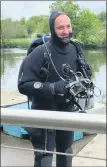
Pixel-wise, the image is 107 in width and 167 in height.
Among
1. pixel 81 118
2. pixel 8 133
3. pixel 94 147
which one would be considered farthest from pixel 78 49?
pixel 8 133

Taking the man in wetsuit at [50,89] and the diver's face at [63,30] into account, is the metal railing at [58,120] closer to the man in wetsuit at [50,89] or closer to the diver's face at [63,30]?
the man in wetsuit at [50,89]

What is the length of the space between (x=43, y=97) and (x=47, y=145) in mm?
199

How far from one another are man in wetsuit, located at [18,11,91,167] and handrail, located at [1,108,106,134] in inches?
27.6

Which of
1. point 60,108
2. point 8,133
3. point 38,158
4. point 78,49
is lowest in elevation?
point 8,133

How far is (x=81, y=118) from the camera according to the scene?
2.09 ft

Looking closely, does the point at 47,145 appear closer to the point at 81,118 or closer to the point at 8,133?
the point at 81,118

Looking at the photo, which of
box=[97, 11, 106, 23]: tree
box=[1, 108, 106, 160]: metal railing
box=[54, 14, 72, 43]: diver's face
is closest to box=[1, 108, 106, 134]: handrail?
box=[1, 108, 106, 160]: metal railing

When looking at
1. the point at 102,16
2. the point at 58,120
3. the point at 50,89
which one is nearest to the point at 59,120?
the point at 58,120

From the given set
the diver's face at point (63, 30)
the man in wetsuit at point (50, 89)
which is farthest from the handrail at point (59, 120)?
the diver's face at point (63, 30)

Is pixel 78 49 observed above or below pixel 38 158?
above

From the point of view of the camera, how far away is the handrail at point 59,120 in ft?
2.08

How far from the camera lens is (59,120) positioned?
2.13 feet

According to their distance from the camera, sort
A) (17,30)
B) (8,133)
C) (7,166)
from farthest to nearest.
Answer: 1. (17,30)
2. (8,133)
3. (7,166)

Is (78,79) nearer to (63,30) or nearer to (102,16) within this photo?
(63,30)
